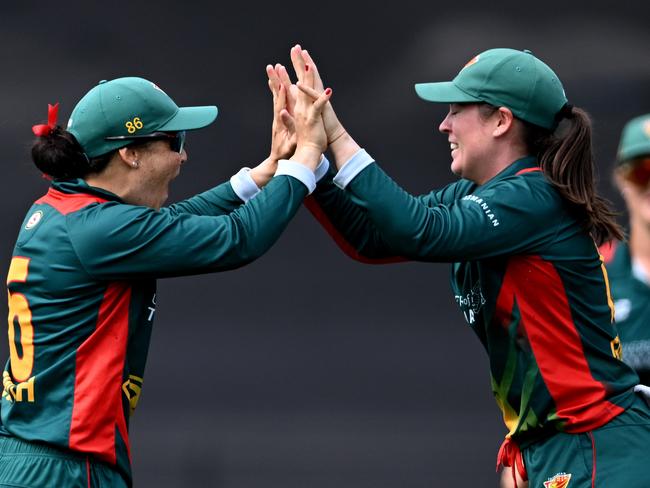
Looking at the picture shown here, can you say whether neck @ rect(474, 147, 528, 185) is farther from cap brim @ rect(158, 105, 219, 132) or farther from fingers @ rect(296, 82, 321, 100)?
cap brim @ rect(158, 105, 219, 132)

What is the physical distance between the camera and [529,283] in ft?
9.44

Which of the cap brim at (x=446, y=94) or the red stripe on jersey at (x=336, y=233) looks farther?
the red stripe on jersey at (x=336, y=233)

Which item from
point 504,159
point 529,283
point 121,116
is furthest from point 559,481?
point 121,116

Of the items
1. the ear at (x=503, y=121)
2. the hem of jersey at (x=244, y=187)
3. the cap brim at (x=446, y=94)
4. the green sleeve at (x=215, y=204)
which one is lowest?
the green sleeve at (x=215, y=204)

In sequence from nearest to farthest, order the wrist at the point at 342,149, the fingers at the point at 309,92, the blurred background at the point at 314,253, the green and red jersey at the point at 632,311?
the wrist at the point at 342,149
the fingers at the point at 309,92
the green and red jersey at the point at 632,311
the blurred background at the point at 314,253

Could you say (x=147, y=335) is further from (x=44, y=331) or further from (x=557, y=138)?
(x=557, y=138)

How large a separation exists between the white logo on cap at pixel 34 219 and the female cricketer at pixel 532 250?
70cm

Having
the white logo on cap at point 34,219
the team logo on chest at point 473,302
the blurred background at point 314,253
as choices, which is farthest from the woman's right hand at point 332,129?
the blurred background at point 314,253

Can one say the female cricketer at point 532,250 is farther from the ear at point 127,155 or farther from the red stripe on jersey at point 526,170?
the ear at point 127,155

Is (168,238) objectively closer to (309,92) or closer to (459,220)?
(309,92)

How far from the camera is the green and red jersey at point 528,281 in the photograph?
281 cm

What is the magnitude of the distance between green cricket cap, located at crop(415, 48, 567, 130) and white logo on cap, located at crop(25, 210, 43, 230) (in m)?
0.99

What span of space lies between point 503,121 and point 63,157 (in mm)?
1058

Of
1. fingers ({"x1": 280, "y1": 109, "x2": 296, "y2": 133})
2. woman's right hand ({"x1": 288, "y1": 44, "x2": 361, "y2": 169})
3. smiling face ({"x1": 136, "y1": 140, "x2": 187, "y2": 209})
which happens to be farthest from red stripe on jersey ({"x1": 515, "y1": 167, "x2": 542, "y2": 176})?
smiling face ({"x1": 136, "y1": 140, "x2": 187, "y2": 209})
